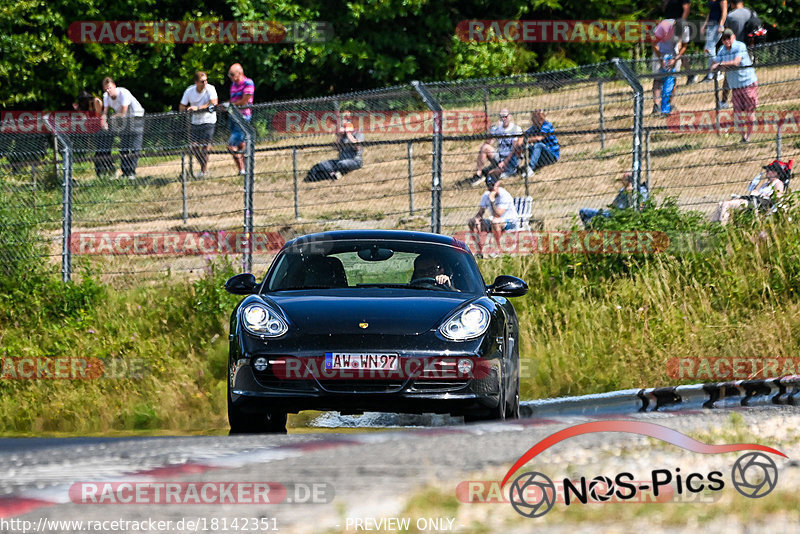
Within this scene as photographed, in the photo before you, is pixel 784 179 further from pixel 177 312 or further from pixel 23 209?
pixel 23 209

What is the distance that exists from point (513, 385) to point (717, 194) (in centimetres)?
717

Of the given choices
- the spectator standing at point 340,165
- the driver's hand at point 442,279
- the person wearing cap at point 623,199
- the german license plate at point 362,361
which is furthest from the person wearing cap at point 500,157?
the german license plate at point 362,361

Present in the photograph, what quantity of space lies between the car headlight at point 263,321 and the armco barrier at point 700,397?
7.18 feet

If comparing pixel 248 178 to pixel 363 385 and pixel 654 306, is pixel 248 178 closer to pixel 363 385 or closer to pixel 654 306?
pixel 654 306

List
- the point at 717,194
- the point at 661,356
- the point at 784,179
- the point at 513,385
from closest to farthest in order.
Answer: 1. the point at 513,385
2. the point at 661,356
3. the point at 784,179
4. the point at 717,194

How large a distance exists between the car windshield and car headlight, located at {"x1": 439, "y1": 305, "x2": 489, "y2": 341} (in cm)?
74

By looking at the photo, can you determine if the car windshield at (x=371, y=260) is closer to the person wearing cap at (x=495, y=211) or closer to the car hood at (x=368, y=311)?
the car hood at (x=368, y=311)

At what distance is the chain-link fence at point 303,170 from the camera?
1512 cm

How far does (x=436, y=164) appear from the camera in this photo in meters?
15.0

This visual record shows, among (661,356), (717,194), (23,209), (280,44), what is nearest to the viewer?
(661,356)

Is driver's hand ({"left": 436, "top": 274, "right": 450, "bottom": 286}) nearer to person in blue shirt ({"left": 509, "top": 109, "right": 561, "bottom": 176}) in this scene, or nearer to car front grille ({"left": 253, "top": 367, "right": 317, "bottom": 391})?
car front grille ({"left": 253, "top": 367, "right": 317, "bottom": 391})

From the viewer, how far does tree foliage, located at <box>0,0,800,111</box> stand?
2961 cm

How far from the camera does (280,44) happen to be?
30250 mm

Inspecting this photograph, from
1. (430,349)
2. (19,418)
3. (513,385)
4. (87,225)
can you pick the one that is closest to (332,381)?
(430,349)
